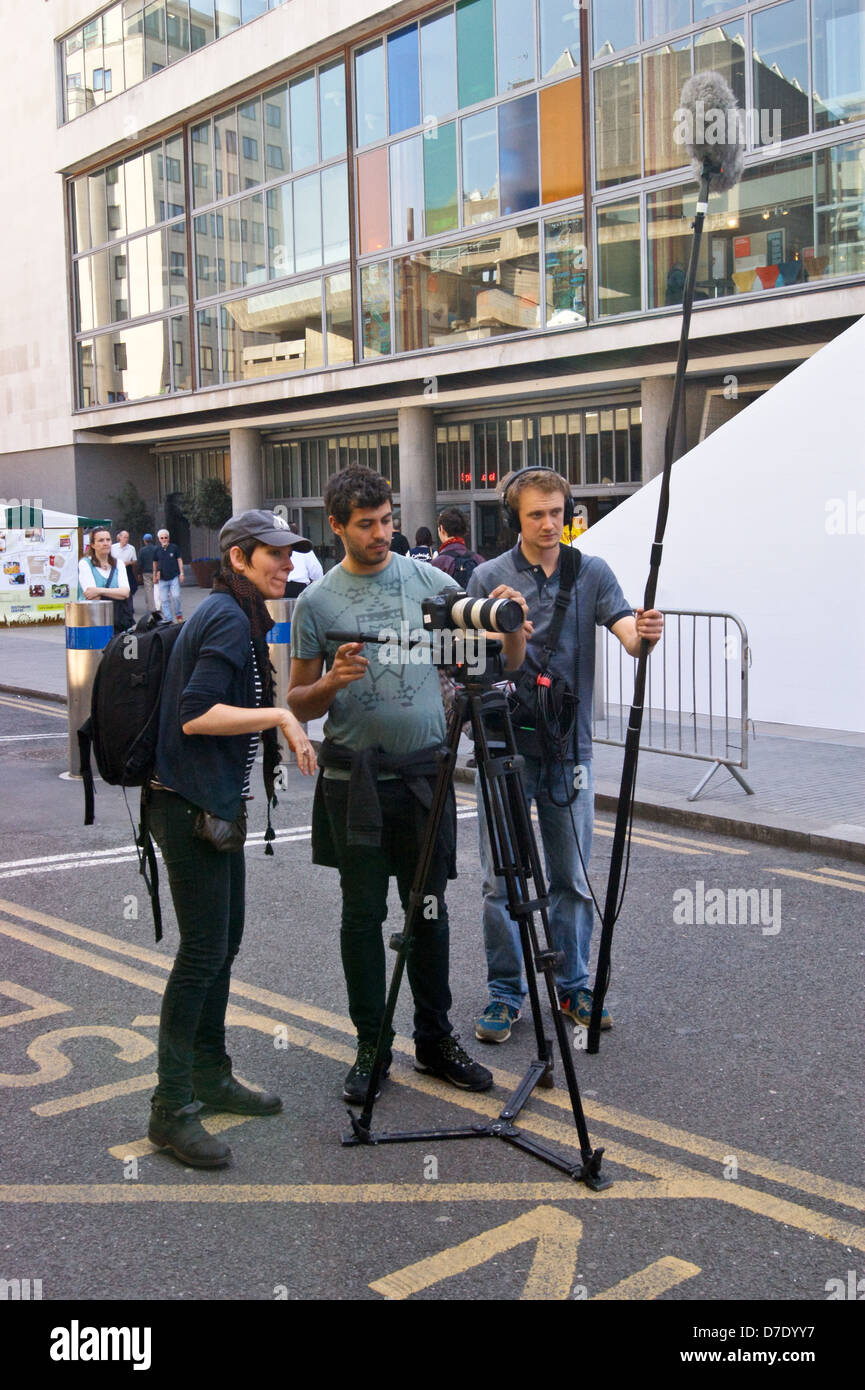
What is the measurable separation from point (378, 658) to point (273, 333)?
27.5 meters

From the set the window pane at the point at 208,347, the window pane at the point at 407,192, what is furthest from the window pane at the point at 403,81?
the window pane at the point at 208,347

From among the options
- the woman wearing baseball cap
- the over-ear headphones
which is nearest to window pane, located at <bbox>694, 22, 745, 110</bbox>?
the over-ear headphones

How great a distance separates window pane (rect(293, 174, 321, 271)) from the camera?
28.5 meters

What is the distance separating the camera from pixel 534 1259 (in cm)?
315

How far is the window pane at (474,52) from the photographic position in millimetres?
23891

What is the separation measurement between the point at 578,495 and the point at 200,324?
1170 cm

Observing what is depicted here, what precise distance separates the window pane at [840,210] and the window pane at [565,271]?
4792mm

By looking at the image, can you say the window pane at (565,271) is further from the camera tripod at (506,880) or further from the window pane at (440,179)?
the camera tripod at (506,880)

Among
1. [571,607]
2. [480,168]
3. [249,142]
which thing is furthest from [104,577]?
[249,142]

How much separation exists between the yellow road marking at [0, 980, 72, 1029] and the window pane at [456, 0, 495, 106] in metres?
22.6

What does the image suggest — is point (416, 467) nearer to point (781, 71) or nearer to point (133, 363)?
point (133, 363)

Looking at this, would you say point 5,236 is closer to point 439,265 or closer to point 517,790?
point 439,265
